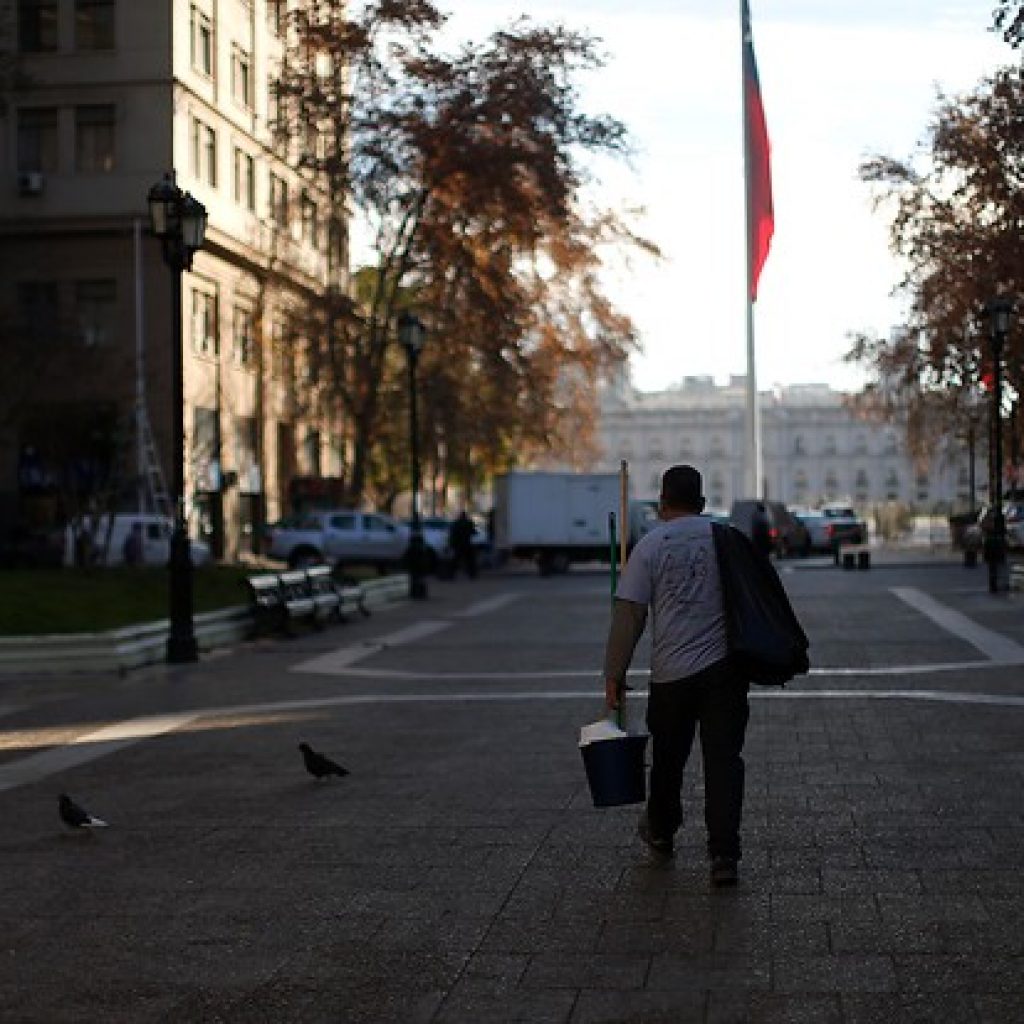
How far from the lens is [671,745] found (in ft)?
27.7

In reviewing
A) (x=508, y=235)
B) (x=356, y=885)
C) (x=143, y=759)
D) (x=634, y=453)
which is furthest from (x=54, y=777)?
(x=634, y=453)

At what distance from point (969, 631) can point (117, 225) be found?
33.2m

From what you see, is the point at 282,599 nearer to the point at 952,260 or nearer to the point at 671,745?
the point at 671,745

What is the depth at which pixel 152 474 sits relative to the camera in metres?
50.8

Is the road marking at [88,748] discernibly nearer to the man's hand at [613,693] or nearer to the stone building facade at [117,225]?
the man's hand at [613,693]

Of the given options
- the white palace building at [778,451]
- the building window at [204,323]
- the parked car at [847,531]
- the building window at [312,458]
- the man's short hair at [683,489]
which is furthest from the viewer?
the white palace building at [778,451]

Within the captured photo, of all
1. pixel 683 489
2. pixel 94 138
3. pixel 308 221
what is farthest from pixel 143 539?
pixel 683 489

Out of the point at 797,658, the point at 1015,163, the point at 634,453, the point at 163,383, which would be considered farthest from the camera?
the point at 634,453

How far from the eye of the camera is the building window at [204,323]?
176ft

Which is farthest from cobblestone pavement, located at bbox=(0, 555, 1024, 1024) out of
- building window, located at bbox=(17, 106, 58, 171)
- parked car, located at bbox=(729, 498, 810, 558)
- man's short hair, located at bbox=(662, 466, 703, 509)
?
parked car, located at bbox=(729, 498, 810, 558)

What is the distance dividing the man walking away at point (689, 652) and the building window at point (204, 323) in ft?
151

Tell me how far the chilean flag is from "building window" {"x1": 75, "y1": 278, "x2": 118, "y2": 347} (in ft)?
52.7

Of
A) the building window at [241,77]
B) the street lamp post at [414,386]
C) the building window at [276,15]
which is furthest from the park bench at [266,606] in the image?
the building window at [241,77]

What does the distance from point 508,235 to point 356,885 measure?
1744 inches
